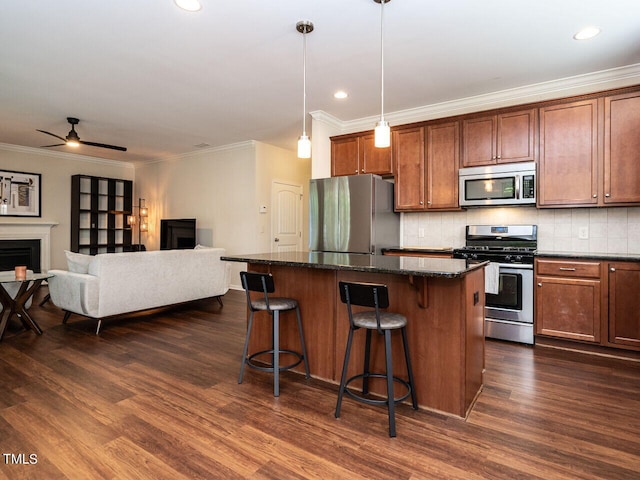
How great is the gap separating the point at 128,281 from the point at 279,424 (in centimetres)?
290

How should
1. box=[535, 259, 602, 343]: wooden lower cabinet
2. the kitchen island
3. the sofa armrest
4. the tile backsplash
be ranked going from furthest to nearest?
the sofa armrest → the tile backsplash → box=[535, 259, 602, 343]: wooden lower cabinet → the kitchen island

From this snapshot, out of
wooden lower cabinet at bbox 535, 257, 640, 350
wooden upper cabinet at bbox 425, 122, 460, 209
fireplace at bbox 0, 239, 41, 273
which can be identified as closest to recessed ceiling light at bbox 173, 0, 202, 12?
wooden upper cabinet at bbox 425, 122, 460, 209

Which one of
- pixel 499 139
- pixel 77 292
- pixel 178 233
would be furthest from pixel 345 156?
pixel 178 233

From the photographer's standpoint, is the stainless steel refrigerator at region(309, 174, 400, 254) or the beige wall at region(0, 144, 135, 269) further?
the beige wall at region(0, 144, 135, 269)

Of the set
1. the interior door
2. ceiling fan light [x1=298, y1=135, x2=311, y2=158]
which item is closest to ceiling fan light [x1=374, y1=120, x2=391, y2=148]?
ceiling fan light [x1=298, y1=135, x2=311, y2=158]

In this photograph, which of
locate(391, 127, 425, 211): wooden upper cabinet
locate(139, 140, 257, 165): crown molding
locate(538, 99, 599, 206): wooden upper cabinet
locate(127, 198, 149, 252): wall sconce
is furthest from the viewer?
locate(127, 198, 149, 252): wall sconce

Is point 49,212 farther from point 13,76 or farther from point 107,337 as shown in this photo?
point 107,337

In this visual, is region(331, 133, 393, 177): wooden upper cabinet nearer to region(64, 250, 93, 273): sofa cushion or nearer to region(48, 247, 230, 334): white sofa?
region(48, 247, 230, 334): white sofa

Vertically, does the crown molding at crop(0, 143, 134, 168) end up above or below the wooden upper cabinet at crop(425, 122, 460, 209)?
above

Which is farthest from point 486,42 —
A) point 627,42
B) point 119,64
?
point 119,64

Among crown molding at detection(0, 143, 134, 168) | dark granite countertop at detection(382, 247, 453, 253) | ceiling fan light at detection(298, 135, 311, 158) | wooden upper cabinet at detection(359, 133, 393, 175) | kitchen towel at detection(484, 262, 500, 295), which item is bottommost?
kitchen towel at detection(484, 262, 500, 295)

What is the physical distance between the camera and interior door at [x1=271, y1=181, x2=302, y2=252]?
687cm

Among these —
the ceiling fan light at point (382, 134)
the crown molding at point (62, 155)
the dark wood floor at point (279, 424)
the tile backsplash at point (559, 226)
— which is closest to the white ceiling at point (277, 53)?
the ceiling fan light at point (382, 134)

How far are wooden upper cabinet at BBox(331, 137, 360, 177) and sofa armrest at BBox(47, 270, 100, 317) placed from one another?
123 inches
